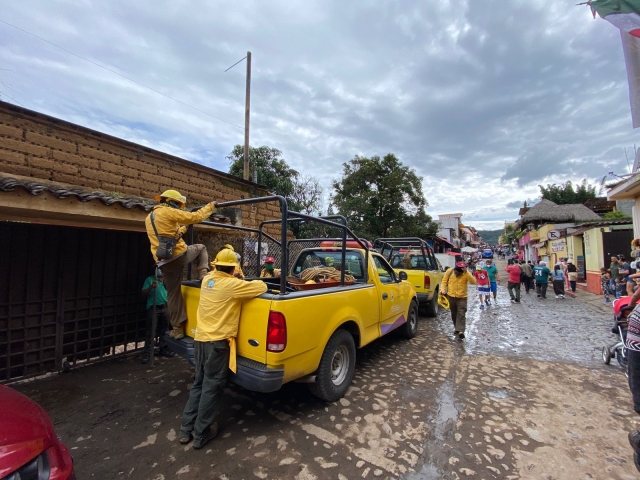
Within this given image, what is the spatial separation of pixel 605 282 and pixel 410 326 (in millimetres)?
9641

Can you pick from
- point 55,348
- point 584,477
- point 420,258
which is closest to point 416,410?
point 584,477

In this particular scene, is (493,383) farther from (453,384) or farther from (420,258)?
(420,258)

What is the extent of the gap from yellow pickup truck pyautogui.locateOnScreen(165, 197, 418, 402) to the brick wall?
336cm

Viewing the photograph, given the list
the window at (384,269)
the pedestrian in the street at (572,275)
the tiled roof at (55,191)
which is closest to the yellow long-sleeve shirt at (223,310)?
the tiled roof at (55,191)

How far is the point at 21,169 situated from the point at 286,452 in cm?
532

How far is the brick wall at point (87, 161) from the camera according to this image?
446 cm

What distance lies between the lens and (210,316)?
8.75 ft

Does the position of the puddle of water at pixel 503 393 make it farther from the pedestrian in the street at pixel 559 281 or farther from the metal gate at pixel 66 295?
the pedestrian in the street at pixel 559 281

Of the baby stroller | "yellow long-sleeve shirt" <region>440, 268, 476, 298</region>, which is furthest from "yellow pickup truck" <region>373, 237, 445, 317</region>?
the baby stroller

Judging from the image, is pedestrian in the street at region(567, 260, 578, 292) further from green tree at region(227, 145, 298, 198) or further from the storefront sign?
green tree at region(227, 145, 298, 198)

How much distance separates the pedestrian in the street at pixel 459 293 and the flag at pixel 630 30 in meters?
3.34

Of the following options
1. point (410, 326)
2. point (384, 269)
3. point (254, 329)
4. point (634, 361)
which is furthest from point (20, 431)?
point (410, 326)

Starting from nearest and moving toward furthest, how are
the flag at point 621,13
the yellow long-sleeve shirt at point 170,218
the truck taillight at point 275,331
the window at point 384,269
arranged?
the truck taillight at point 275,331 → the yellow long-sleeve shirt at point 170,218 → the flag at point 621,13 → the window at point 384,269

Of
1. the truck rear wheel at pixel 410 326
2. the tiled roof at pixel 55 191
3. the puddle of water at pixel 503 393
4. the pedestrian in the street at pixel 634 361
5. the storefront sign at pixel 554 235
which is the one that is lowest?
the puddle of water at pixel 503 393
